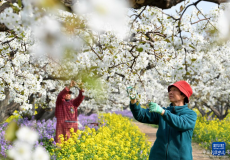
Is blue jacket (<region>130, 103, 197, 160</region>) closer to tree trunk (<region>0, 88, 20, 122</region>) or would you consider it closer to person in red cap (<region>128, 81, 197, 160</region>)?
person in red cap (<region>128, 81, 197, 160</region>)

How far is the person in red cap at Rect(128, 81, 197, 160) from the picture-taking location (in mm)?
2676

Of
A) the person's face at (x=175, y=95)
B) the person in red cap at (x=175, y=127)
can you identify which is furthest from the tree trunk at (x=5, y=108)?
the person's face at (x=175, y=95)

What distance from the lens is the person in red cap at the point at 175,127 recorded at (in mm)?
2676

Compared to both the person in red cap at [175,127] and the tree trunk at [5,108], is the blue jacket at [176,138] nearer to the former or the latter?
the person in red cap at [175,127]

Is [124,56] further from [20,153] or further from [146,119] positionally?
[20,153]

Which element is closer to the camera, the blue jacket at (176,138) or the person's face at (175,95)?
the blue jacket at (176,138)

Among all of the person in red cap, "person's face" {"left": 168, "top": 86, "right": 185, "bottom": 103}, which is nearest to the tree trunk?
the person in red cap

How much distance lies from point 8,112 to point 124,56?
3.13 m

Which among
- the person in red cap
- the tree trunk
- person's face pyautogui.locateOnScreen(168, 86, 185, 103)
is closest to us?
the person in red cap

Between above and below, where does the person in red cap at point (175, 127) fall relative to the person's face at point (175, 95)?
below

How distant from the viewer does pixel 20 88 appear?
4.55 m

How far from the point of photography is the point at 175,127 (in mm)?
2650

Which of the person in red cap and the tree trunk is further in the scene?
the tree trunk

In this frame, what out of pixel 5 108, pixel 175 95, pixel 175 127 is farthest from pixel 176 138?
pixel 5 108
